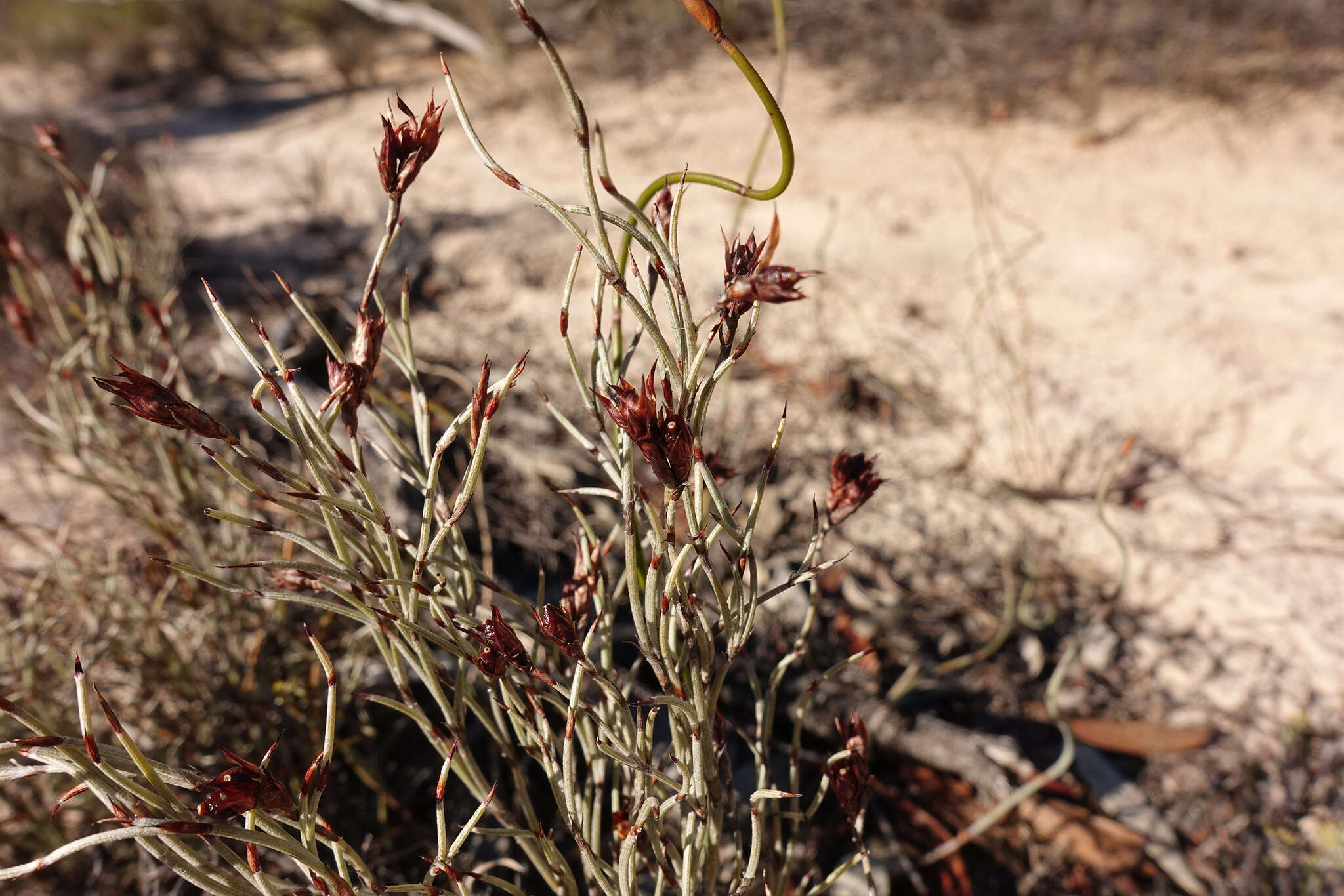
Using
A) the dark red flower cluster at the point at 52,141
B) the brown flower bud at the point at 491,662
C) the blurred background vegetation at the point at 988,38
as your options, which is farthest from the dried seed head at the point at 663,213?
the blurred background vegetation at the point at 988,38

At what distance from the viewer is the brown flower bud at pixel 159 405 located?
0.53 meters

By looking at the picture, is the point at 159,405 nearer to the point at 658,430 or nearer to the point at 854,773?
the point at 658,430

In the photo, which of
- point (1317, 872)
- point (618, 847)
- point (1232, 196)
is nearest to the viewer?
point (618, 847)

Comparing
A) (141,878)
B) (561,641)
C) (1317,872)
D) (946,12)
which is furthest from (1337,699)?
(946,12)

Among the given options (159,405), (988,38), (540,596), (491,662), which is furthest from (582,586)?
(988,38)

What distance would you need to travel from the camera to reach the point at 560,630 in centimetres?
63

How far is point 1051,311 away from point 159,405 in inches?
121

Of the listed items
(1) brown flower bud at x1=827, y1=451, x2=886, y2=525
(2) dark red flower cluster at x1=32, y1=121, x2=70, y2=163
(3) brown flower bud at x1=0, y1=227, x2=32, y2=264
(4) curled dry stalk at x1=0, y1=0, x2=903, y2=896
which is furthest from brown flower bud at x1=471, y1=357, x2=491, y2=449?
(3) brown flower bud at x1=0, y1=227, x2=32, y2=264

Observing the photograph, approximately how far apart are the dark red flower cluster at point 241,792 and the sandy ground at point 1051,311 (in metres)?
1.84

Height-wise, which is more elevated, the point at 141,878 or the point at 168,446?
the point at 168,446

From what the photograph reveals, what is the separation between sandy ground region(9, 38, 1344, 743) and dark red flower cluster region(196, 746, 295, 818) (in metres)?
1.84

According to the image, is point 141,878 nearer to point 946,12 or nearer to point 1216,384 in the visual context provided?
point 1216,384

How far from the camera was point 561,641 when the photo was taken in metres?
0.64

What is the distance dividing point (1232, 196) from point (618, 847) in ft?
13.2
